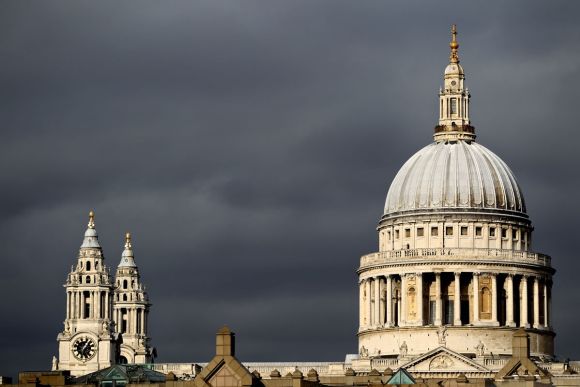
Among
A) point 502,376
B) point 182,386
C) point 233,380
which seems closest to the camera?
point 233,380

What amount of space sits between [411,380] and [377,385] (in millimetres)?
12978

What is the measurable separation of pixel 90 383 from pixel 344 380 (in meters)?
34.3

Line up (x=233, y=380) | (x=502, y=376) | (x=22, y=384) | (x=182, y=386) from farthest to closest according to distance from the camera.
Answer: (x=502, y=376) < (x=22, y=384) < (x=182, y=386) < (x=233, y=380)

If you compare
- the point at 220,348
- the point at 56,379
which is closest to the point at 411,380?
the point at 56,379

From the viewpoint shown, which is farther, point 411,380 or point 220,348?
point 411,380

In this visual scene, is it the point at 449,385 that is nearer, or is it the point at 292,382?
the point at 292,382

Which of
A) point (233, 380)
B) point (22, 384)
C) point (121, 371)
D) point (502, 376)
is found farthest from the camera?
point (502, 376)

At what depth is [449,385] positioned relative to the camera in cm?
16338

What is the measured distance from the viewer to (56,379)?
168 m

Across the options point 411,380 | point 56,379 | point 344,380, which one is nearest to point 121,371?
point 56,379

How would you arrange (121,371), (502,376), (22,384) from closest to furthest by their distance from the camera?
(22,384) < (121,371) < (502,376)

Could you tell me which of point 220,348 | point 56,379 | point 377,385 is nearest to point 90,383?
point 56,379

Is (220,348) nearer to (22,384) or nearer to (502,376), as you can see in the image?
(22,384)

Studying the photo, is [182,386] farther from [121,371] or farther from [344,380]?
[344,380]
